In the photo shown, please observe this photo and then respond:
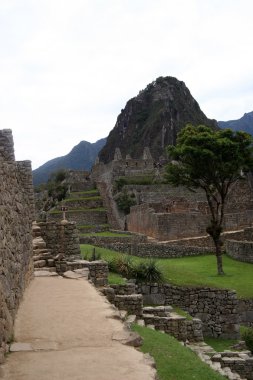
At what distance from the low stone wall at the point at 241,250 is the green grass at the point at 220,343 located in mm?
10144

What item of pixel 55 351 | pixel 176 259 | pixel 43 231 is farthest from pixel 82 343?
pixel 176 259

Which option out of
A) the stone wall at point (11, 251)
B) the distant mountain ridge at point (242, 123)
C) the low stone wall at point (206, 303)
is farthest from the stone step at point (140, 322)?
the distant mountain ridge at point (242, 123)

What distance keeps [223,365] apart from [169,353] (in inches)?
129

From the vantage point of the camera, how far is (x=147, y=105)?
131250 millimetres

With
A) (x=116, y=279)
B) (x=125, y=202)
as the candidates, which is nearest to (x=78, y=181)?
(x=125, y=202)

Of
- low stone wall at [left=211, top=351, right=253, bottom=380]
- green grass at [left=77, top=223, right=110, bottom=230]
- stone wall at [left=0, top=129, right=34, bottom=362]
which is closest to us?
stone wall at [left=0, top=129, right=34, bottom=362]

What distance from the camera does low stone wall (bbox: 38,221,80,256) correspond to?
14.7m

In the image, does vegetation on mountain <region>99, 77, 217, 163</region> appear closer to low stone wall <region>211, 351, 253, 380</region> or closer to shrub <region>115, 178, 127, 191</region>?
shrub <region>115, 178, 127, 191</region>

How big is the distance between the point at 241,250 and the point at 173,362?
18777mm

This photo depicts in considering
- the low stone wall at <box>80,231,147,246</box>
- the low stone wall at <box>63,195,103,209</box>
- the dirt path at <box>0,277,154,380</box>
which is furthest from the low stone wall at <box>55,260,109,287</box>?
the low stone wall at <box>63,195,103,209</box>

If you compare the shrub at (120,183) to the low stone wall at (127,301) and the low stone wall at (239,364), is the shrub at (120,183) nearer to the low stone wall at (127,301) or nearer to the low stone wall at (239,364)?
the low stone wall at (127,301)

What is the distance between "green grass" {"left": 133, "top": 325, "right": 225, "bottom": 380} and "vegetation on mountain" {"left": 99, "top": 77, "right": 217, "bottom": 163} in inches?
3849

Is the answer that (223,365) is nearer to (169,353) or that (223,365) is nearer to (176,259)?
(169,353)

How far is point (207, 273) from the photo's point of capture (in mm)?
22172
